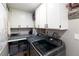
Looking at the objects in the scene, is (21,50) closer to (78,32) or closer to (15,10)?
(15,10)

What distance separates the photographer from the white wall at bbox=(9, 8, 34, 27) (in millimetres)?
2978

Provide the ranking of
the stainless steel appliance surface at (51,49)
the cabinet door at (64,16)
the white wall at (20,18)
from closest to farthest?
the stainless steel appliance surface at (51,49) → the cabinet door at (64,16) → the white wall at (20,18)

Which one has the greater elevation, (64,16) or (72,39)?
(64,16)

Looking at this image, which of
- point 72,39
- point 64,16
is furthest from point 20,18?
point 72,39

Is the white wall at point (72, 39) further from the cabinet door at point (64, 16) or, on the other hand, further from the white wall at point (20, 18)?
the white wall at point (20, 18)

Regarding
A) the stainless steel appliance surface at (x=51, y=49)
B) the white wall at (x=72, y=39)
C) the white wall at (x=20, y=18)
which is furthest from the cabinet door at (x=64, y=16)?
the white wall at (x=20, y=18)

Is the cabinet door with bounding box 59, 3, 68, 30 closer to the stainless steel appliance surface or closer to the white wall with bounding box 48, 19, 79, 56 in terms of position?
the white wall with bounding box 48, 19, 79, 56

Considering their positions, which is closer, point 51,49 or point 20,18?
point 51,49

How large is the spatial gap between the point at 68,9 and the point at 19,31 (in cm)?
242

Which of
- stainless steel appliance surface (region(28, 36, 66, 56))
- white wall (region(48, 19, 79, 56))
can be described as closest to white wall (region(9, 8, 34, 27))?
stainless steel appliance surface (region(28, 36, 66, 56))

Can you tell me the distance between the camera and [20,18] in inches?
123

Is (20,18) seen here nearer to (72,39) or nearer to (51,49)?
(51,49)

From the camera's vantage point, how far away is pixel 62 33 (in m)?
1.47

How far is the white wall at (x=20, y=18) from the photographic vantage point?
9.77 ft
